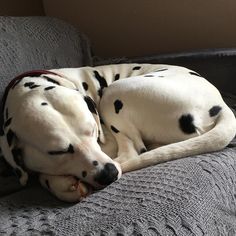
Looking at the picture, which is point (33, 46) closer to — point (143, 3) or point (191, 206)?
point (143, 3)

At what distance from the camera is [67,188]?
133 cm

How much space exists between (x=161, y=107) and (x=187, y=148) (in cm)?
20

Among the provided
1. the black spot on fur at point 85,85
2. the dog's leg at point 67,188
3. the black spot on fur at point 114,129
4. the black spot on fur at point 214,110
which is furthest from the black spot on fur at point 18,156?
the black spot on fur at point 214,110

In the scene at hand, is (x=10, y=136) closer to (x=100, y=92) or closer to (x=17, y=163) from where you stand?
(x=17, y=163)

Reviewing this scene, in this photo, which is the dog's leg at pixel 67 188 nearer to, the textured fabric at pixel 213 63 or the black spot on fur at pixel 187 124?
the black spot on fur at pixel 187 124

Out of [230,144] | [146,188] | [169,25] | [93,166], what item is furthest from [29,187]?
[169,25]

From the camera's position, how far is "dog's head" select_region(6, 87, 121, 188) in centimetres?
134

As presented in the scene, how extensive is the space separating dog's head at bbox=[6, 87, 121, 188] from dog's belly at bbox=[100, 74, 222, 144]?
8.9 inches

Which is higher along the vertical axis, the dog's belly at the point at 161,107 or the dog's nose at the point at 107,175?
the dog's belly at the point at 161,107

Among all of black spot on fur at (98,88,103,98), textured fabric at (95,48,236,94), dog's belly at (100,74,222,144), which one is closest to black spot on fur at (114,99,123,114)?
dog's belly at (100,74,222,144)

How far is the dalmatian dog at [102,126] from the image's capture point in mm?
1354

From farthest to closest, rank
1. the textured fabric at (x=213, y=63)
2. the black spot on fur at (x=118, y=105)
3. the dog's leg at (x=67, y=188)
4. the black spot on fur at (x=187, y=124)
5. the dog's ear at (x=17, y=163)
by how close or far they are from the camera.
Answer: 1. the textured fabric at (x=213, y=63)
2. the black spot on fur at (x=118, y=105)
3. the black spot on fur at (x=187, y=124)
4. the dog's ear at (x=17, y=163)
5. the dog's leg at (x=67, y=188)

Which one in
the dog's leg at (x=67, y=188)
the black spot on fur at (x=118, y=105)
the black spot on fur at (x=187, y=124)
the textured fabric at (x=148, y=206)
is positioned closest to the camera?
the textured fabric at (x=148, y=206)

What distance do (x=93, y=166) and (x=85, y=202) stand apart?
0.11m
